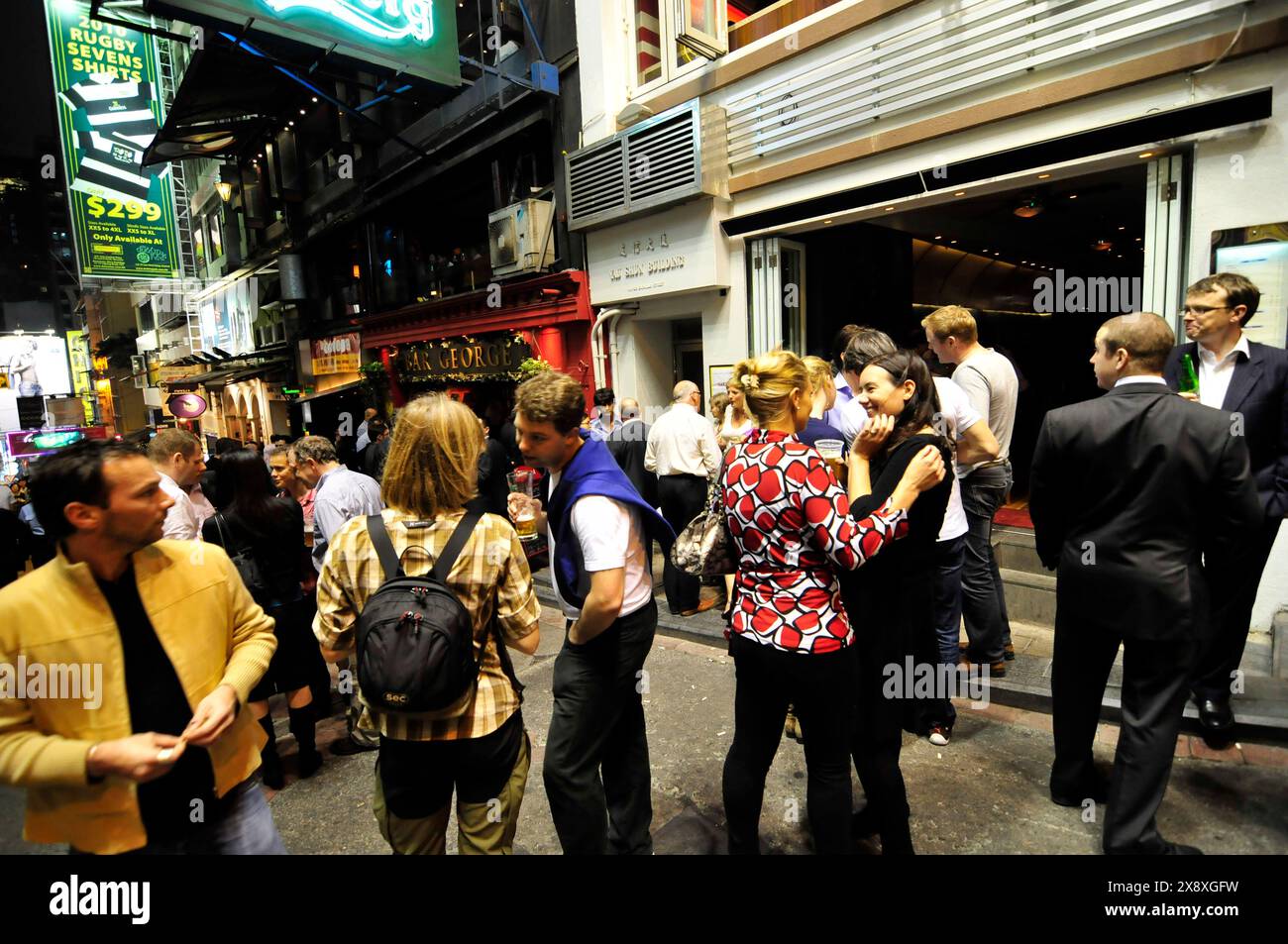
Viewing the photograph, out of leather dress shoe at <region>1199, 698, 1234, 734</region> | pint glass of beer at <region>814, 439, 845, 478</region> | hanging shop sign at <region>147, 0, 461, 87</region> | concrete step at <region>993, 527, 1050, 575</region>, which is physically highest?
hanging shop sign at <region>147, 0, 461, 87</region>

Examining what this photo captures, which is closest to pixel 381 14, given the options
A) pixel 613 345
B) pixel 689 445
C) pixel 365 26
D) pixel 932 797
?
pixel 365 26

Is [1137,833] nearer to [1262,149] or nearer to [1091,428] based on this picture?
[1091,428]

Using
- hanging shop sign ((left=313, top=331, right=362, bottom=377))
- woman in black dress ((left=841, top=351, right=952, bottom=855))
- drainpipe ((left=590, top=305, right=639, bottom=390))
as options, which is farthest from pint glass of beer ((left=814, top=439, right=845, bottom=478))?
hanging shop sign ((left=313, top=331, right=362, bottom=377))

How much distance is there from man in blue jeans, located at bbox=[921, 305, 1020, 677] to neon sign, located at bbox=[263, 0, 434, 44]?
894 cm

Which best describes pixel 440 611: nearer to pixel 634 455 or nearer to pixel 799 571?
pixel 799 571

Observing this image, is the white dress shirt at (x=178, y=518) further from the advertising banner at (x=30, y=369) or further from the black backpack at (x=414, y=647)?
the advertising banner at (x=30, y=369)

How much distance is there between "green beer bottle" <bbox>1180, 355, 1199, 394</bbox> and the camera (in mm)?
3381

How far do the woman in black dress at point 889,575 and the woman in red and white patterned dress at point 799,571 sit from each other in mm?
128

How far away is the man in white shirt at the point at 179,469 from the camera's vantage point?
3617 mm

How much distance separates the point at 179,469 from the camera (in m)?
3.87

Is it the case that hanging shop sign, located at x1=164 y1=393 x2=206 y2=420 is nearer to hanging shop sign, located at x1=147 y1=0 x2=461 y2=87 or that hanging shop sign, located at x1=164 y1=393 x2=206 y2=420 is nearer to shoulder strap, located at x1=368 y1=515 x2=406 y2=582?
hanging shop sign, located at x1=147 y1=0 x2=461 y2=87

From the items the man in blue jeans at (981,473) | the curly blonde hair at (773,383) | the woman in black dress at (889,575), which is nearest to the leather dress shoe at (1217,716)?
the man in blue jeans at (981,473)

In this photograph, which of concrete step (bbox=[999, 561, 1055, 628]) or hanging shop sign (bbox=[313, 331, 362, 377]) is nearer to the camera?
concrete step (bbox=[999, 561, 1055, 628])
